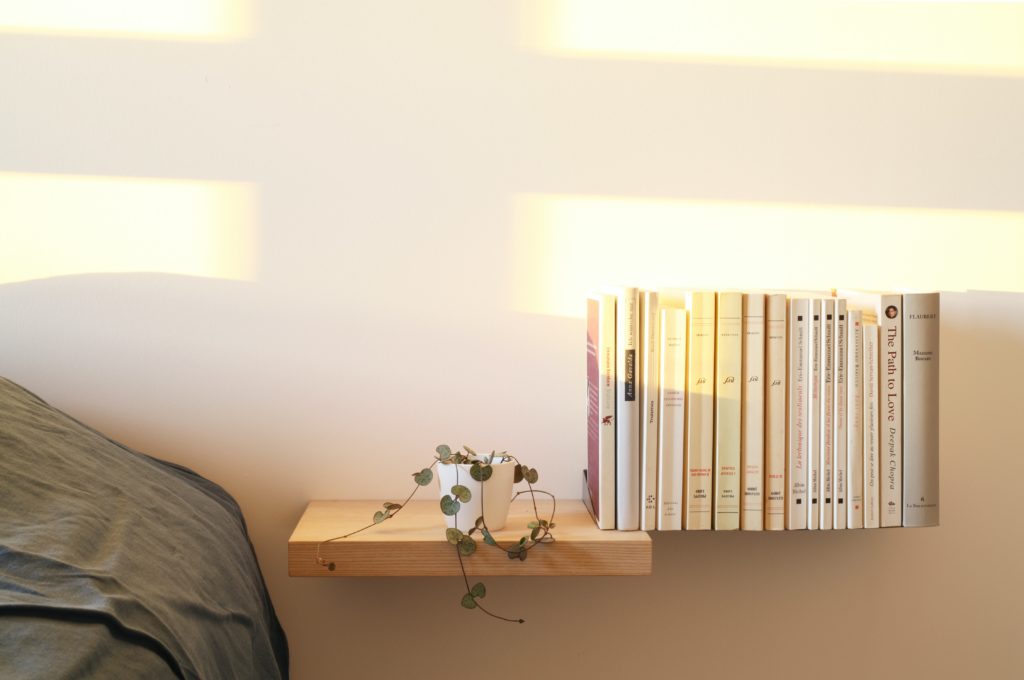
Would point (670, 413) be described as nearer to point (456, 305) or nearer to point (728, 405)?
point (728, 405)

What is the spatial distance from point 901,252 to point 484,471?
31.6 inches

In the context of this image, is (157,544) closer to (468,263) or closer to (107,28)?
(468,263)

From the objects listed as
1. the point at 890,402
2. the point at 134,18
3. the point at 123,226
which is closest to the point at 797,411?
the point at 890,402

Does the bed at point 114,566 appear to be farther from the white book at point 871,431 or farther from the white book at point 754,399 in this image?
the white book at point 871,431

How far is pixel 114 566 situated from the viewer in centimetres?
99

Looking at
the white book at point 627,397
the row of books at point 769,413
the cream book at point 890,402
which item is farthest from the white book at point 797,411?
the white book at point 627,397

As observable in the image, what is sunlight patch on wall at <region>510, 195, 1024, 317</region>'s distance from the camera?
1510 mm

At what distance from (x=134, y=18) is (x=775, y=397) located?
1122 mm

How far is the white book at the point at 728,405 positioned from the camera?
1.34m

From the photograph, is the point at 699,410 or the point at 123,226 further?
the point at 123,226

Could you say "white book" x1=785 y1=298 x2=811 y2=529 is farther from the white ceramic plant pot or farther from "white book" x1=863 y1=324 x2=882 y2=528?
the white ceramic plant pot

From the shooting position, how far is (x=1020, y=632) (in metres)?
1.59

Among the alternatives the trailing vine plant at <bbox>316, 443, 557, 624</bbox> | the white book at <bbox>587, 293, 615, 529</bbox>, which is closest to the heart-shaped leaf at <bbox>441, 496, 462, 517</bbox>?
the trailing vine plant at <bbox>316, 443, 557, 624</bbox>

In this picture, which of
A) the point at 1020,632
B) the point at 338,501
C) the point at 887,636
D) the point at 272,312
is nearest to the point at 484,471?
the point at 338,501
